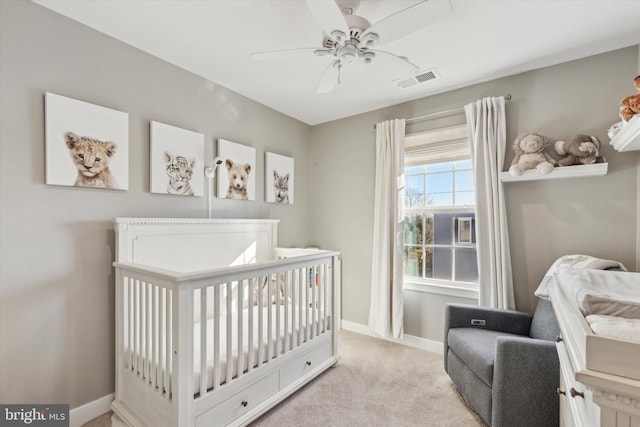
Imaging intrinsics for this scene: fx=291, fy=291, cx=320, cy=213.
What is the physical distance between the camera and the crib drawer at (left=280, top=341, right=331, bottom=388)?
2.02m

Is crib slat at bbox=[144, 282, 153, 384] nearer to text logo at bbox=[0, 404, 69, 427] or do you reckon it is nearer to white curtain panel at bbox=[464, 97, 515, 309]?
text logo at bbox=[0, 404, 69, 427]

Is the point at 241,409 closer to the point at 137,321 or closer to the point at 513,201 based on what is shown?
the point at 137,321

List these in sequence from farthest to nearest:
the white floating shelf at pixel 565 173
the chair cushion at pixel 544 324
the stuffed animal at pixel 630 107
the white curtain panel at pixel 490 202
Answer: the white curtain panel at pixel 490 202 < the white floating shelf at pixel 565 173 < the chair cushion at pixel 544 324 < the stuffed animal at pixel 630 107

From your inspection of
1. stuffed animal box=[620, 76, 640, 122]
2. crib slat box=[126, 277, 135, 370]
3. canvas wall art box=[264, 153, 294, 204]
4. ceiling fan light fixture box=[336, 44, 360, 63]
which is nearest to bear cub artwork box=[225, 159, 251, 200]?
canvas wall art box=[264, 153, 294, 204]

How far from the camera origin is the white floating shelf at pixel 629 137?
1400mm

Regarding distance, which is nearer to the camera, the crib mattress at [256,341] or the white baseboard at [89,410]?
the crib mattress at [256,341]

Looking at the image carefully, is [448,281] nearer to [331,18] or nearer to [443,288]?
[443,288]

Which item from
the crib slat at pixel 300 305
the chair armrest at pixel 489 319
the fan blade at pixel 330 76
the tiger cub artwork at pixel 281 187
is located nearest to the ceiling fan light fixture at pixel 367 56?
the fan blade at pixel 330 76

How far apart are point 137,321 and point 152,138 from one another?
4.04 ft

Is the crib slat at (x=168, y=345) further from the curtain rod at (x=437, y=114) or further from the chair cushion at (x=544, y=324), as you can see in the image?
the curtain rod at (x=437, y=114)

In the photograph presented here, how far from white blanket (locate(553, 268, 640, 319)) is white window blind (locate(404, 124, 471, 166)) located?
1.59 m

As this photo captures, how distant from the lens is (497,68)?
228 centimetres

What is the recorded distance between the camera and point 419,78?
2430 mm

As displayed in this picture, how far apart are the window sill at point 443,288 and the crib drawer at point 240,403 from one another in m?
1.57
